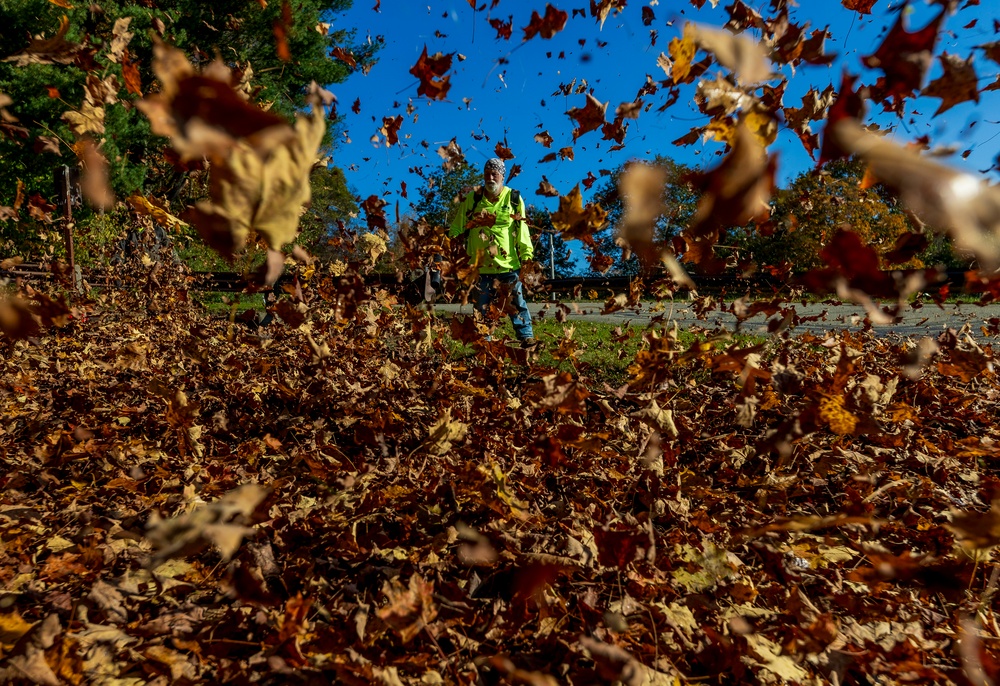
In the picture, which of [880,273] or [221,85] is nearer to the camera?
[221,85]

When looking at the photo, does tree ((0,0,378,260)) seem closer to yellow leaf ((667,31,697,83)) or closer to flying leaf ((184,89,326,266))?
yellow leaf ((667,31,697,83))

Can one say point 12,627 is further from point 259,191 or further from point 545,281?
point 545,281

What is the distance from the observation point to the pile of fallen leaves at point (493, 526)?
1.27 metres

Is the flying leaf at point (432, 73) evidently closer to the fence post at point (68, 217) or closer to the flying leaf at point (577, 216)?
the flying leaf at point (577, 216)

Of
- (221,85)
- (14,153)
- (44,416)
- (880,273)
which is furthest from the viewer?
(14,153)

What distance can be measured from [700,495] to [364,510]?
1.19 m

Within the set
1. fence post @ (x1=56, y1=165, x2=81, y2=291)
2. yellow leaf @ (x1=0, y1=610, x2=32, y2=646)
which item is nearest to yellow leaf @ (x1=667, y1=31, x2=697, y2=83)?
yellow leaf @ (x1=0, y1=610, x2=32, y2=646)

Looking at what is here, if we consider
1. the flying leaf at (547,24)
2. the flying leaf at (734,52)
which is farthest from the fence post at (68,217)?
the flying leaf at (734,52)

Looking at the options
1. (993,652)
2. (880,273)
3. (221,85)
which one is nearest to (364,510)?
(221,85)

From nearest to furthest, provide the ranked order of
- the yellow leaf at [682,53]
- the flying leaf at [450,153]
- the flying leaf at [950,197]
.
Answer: the flying leaf at [950,197] → the yellow leaf at [682,53] → the flying leaf at [450,153]

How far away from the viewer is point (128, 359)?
2.95 m

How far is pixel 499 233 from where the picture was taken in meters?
4.51

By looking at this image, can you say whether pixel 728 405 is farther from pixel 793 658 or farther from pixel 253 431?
pixel 253 431

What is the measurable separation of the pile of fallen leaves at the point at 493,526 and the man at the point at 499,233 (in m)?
1.44
